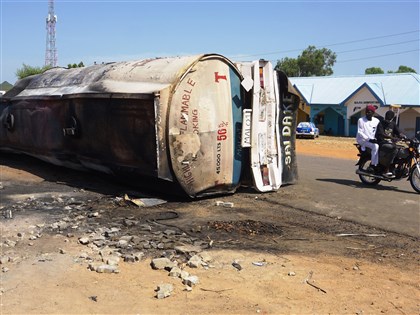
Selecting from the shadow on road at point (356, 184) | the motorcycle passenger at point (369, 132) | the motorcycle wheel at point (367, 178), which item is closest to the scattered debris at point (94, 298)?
the motorcycle passenger at point (369, 132)

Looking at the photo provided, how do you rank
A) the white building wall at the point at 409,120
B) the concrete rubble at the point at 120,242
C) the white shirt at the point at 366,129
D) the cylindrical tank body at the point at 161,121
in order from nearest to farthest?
the concrete rubble at the point at 120,242 < the cylindrical tank body at the point at 161,121 < the white shirt at the point at 366,129 < the white building wall at the point at 409,120

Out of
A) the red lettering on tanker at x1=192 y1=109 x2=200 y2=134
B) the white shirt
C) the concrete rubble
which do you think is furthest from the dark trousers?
the concrete rubble

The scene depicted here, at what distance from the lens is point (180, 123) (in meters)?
7.41

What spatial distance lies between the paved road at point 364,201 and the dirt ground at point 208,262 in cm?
44

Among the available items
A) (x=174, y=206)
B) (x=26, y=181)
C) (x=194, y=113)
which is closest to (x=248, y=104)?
(x=194, y=113)

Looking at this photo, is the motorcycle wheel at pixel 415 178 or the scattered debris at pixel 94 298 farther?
the motorcycle wheel at pixel 415 178

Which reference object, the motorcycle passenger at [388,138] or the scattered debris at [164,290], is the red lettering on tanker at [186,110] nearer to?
the scattered debris at [164,290]

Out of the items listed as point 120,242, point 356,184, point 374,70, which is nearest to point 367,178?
point 356,184

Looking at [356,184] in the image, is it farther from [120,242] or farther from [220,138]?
[120,242]

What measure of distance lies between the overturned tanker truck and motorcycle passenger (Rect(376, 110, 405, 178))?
1.71m

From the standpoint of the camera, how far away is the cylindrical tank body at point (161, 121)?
24.2 feet

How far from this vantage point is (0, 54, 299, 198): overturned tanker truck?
7438 millimetres

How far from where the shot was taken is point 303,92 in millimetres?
43781

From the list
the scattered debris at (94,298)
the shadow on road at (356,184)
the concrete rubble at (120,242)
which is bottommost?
the scattered debris at (94,298)
